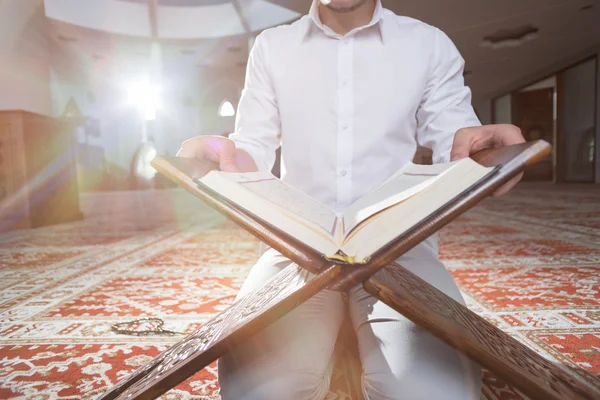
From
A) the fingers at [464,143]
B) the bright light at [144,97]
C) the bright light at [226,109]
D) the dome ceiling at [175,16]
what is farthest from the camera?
the bright light at [226,109]

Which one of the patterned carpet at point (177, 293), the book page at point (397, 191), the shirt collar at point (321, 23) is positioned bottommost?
the patterned carpet at point (177, 293)

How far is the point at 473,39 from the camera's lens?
8.00m

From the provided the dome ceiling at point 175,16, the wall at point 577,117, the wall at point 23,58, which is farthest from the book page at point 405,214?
the wall at point 577,117

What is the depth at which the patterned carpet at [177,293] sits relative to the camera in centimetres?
96

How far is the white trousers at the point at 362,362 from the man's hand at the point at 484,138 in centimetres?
24

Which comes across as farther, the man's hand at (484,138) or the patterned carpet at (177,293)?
the patterned carpet at (177,293)

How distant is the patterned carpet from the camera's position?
0.96m

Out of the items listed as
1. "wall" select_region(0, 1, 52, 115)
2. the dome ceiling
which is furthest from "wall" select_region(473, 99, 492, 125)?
"wall" select_region(0, 1, 52, 115)

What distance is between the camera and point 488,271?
190 centimetres

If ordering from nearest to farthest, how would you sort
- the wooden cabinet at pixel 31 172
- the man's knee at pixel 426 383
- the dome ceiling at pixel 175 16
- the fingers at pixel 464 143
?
1. the man's knee at pixel 426 383
2. the fingers at pixel 464 143
3. the wooden cabinet at pixel 31 172
4. the dome ceiling at pixel 175 16

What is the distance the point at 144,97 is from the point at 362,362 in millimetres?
12891

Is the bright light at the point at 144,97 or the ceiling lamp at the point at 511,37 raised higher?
the ceiling lamp at the point at 511,37

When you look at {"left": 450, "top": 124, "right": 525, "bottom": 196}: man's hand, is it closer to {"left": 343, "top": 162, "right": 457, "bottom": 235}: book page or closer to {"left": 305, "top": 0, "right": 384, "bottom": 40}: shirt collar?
{"left": 343, "top": 162, "right": 457, "bottom": 235}: book page

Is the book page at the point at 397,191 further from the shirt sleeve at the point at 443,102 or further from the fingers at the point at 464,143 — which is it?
the shirt sleeve at the point at 443,102
